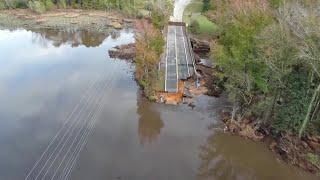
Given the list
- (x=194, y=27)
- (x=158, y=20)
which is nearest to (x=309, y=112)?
(x=158, y=20)

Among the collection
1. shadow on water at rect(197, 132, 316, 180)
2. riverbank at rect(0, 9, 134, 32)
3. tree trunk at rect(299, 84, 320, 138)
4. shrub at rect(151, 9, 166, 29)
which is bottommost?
shadow on water at rect(197, 132, 316, 180)

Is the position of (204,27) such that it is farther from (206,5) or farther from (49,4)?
(49,4)

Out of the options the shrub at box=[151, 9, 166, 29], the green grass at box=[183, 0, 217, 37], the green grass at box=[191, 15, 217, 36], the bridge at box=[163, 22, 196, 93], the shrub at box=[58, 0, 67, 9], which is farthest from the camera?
the shrub at box=[58, 0, 67, 9]

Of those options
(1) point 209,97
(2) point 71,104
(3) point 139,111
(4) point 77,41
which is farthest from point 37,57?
(1) point 209,97

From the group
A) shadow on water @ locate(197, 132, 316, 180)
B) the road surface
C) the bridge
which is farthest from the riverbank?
→ shadow on water @ locate(197, 132, 316, 180)

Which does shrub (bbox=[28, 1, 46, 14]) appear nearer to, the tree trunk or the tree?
the tree

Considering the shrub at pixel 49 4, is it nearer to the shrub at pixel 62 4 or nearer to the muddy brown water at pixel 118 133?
the shrub at pixel 62 4

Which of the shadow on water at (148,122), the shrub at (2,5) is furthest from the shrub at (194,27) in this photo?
the shrub at (2,5)

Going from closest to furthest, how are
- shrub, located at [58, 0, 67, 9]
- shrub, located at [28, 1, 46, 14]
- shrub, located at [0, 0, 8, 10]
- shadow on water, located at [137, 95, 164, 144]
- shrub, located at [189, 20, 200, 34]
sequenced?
shadow on water, located at [137, 95, 164, 144], shrub, located at [189, 20, 200, 34], shrub, located at [28, 1, 46, 14], shrub, located at [58, 0, 67, 9], shrub, located at [0, 0, 8, 10]
